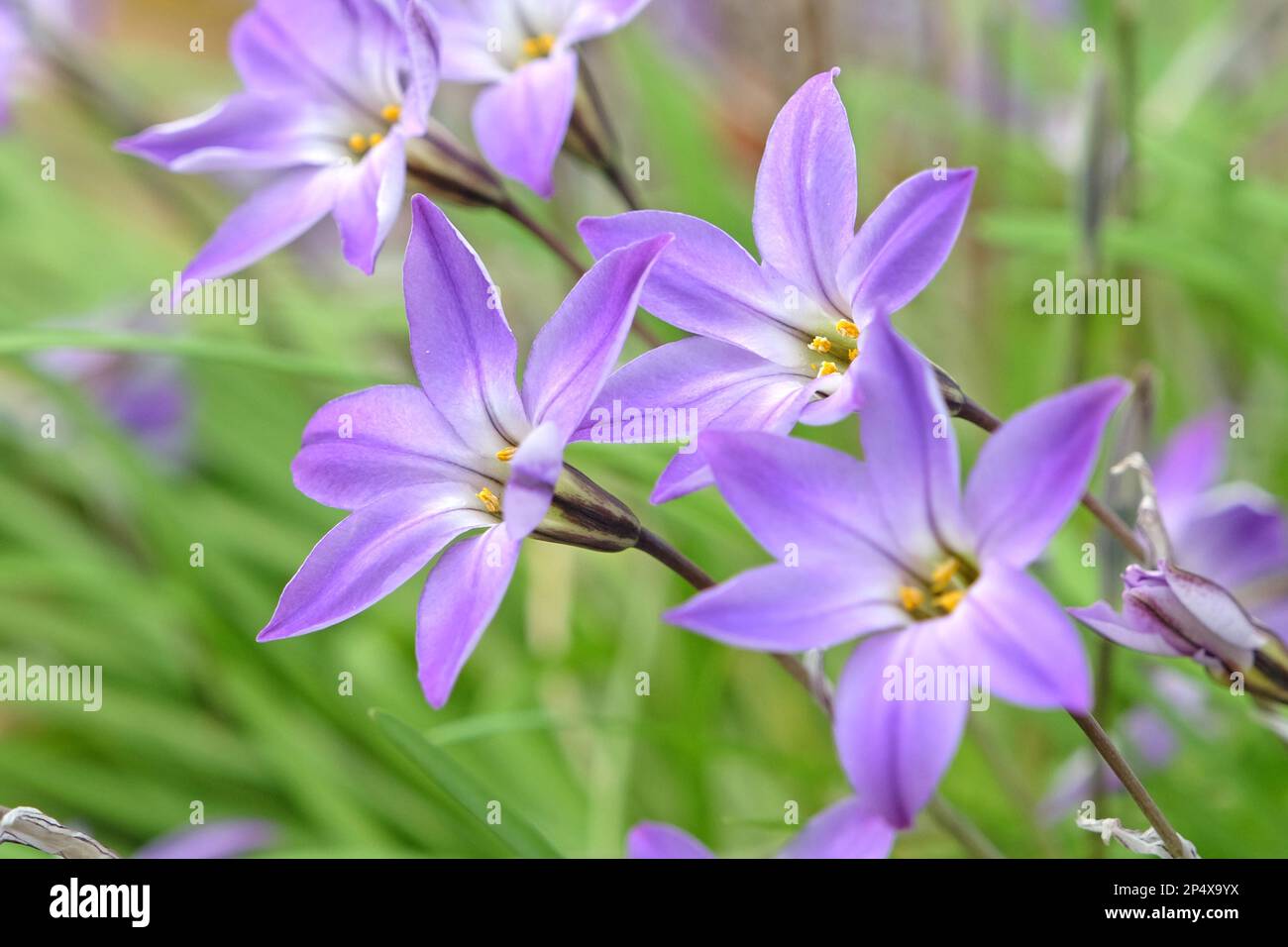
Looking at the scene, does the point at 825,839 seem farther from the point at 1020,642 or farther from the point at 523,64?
the point at 523,64

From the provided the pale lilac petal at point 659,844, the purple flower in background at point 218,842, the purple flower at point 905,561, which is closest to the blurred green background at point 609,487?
the purple flower in background at point 218,842

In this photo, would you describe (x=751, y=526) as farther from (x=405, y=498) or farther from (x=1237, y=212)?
(x=1237, y=212)

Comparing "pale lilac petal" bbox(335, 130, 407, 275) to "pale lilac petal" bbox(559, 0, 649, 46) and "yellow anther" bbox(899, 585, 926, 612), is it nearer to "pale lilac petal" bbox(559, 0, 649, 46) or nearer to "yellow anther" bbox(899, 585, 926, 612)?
"pale lilac petal" bbox(559, 0, 649, 46)

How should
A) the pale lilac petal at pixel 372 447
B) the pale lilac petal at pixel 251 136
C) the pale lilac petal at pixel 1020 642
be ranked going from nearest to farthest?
the pale lilac petal at pixel 1020 642, the pale lilac petal at pixel 372 447, the pale lilac petal at pixel 251 136

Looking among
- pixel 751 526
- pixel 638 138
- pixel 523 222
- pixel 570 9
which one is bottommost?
pixel 751 526

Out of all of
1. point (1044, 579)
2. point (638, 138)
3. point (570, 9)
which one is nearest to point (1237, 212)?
point (1044, 579)

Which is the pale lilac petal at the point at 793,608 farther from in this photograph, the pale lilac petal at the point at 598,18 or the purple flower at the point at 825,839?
the pale lilac petal at the point at 598,18
